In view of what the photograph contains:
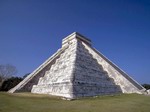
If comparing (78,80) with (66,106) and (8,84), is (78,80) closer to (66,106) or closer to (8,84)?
(66,106)

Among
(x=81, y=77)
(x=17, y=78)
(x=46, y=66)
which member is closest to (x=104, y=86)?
(x=81, y=77)

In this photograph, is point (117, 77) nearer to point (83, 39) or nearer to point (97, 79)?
point (97, 79)

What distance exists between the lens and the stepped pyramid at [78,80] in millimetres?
10363

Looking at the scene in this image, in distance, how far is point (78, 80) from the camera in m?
10.8

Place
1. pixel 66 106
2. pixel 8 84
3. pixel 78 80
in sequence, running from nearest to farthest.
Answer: pixel 66 106
pixel 78 80
pixel 8 84

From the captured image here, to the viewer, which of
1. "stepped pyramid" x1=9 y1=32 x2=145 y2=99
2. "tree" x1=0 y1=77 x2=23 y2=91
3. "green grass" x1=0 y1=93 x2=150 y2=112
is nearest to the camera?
"green grass" x1=0 y1=93 x2=150 y2=112

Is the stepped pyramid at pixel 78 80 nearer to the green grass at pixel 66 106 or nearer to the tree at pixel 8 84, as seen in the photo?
the green grass at pixel 66 106

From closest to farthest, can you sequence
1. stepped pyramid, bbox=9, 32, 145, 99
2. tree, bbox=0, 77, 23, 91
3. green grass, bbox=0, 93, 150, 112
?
green grass, bbox=0, 93, 150, 112, stepped pyramid, bbox=9, 32, 145, 99, tree, bbox=0, 77, 23, 91

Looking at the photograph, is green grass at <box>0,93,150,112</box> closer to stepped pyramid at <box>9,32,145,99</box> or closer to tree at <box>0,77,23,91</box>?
stepped pyramid at <box>9,32,145,99</box>

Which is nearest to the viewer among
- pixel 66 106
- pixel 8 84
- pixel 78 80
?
pixel 66 106

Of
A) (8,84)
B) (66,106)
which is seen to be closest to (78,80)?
(66,106)

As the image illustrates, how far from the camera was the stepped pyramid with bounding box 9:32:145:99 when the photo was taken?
10.4 meters

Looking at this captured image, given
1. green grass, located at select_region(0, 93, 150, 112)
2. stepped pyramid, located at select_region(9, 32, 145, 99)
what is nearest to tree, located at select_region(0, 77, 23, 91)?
stepped pyramid, located at select_region(9, 32, 145, 99)

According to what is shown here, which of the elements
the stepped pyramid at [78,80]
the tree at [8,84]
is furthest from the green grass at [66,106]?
the tree at [8,84]
